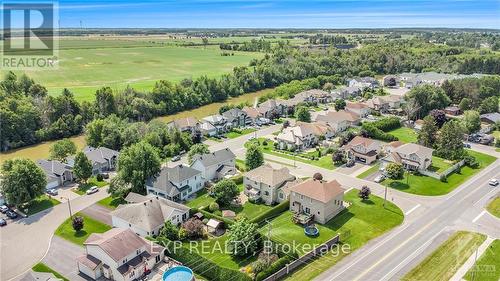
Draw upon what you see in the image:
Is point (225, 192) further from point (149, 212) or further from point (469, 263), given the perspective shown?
point (469, 263)

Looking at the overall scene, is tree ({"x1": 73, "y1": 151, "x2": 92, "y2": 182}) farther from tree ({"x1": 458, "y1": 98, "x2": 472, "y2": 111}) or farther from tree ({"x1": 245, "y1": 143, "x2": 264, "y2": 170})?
tree ({"x1": 458, "y1": 98, "x2": 472, "y2": 111})

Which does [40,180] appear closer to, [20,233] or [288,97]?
[20,233]

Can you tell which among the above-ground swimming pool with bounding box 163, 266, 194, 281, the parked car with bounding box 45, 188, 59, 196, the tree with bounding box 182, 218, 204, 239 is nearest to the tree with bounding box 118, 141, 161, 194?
the parked car with bounding box 45, 188, 59, 196

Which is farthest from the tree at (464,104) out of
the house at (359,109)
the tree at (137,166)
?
the tree at (137,166)

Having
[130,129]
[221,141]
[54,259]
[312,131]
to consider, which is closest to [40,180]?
[54,259]

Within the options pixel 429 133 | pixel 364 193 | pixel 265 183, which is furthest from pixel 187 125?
pixel 429 133

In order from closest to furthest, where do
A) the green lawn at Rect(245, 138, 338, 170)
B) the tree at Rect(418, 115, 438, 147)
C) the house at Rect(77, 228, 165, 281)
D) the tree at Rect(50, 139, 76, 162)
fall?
the house at Rect(77, 228, 165, 281)
the tree at Rect(50, 139, 76, 162)
the green lawn at Rect(245, 138, 338, 170)
the tree at Rect(418, 115, 438, 147)
